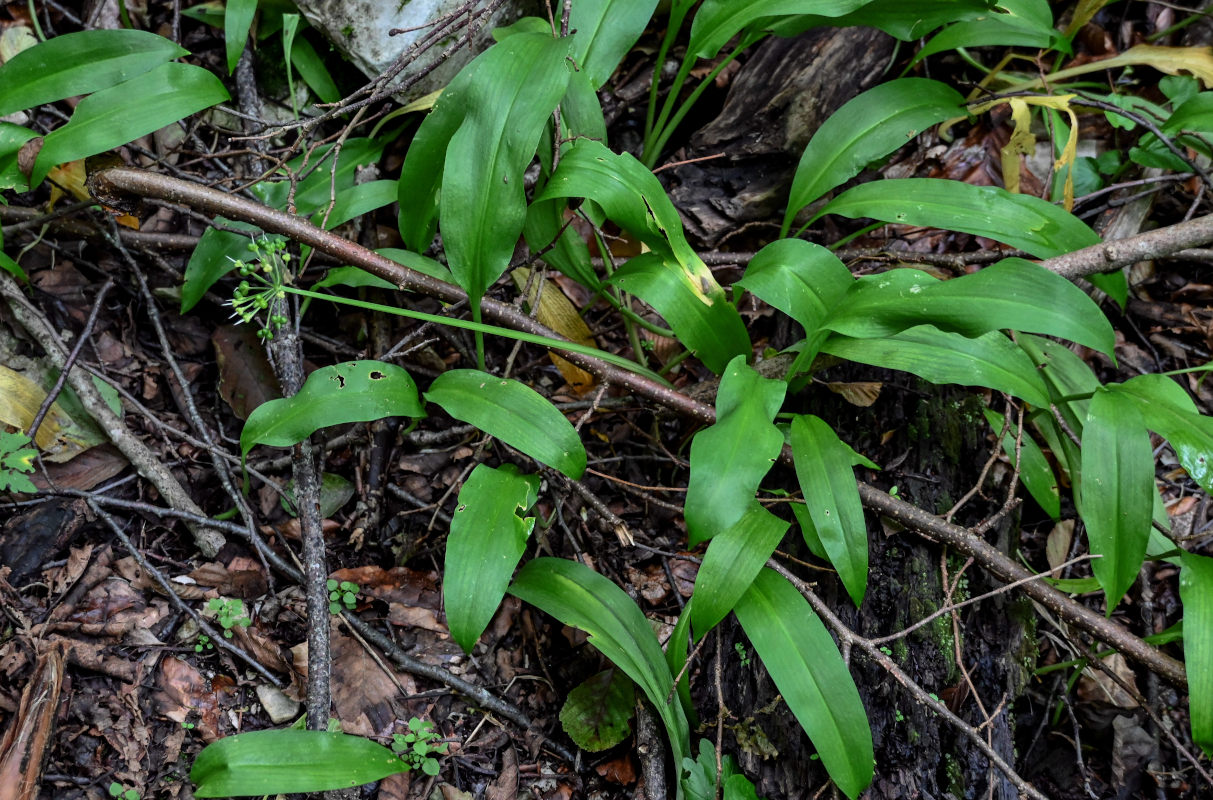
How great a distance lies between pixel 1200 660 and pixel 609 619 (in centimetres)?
129

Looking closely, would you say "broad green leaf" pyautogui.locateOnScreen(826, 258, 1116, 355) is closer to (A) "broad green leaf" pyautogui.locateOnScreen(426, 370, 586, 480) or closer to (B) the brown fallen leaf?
(A) "broad green leaf" pyautogui.locateOnScreen(426, 370, 586, 480)

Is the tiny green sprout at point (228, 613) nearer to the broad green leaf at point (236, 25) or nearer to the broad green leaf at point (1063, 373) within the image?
the broad green leaf at point (236, 25)

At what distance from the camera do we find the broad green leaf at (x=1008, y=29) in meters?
2.12

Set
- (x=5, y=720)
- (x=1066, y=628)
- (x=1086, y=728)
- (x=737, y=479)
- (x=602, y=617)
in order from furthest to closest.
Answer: (x=1086, y=728) → (x=1066, y=628) → (x=602, y=617) → (x=5, y=720) → (x=737, y=479)

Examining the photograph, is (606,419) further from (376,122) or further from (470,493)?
(376,122)

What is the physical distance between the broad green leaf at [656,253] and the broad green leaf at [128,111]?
3.11 ft

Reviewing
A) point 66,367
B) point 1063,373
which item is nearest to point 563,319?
point 66,367

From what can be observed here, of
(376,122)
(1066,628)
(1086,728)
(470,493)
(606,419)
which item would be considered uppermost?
(376,122)

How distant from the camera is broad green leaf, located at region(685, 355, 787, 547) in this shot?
4.85 ft

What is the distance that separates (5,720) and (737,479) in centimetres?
174

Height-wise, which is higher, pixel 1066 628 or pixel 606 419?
pixel 606 419

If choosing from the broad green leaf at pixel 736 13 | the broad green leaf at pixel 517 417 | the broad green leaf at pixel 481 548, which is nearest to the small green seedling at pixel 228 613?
the broad green leaf at pixel 481 548

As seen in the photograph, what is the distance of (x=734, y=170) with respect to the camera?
7.97 ft

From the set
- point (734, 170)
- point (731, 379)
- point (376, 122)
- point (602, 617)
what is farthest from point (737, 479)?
point (376, 122)
